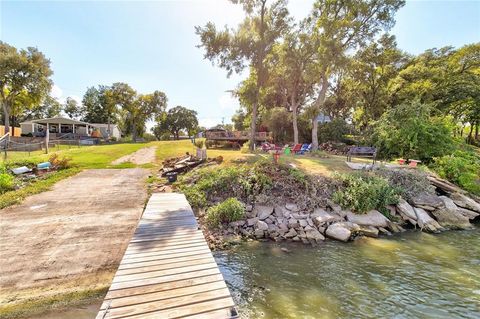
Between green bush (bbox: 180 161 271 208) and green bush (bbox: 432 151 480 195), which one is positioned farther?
green bush (bbox: 432 151 480 195)

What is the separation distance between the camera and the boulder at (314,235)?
7623mm

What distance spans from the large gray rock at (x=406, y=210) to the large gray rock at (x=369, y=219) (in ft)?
3.77

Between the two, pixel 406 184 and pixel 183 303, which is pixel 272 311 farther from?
pixel 406 184

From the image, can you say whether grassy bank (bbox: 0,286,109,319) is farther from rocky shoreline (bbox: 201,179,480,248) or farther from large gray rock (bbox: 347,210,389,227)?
large gray rock (bbox: 347,210,389,227)

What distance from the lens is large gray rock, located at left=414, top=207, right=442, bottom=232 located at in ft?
29.0

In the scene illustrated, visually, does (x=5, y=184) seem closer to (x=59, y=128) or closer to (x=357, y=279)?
(x=357, y=279)

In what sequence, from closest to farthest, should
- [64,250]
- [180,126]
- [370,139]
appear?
[64,250] < [370,139] < [180,126]

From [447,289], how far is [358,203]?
13.4ft

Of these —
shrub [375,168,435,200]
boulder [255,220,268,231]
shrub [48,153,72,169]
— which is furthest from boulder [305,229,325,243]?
shrub [48,153,72,169]

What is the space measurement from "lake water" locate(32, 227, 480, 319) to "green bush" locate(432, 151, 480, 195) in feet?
19.3

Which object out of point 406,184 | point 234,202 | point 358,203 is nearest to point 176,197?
point 234,202

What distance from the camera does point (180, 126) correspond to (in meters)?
60.7

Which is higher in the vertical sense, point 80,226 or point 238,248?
point 80,226

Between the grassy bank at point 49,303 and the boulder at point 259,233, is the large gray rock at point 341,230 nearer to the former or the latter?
the boulder at point 259,233
